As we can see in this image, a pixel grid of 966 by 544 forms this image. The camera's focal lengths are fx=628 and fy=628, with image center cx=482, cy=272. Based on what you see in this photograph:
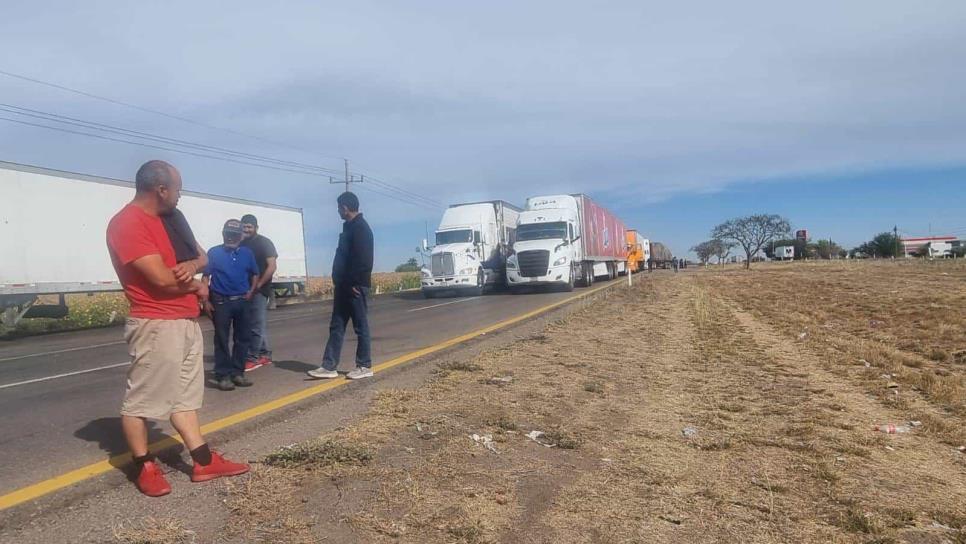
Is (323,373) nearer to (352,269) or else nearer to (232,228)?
(352,269)

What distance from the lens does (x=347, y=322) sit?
20.1ft

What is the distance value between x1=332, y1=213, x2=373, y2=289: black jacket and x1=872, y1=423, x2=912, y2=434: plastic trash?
14.2ft

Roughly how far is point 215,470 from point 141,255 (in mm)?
1234

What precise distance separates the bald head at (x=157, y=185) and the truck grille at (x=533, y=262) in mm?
20015

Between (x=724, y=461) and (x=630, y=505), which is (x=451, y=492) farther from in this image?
(x=724, y=461)

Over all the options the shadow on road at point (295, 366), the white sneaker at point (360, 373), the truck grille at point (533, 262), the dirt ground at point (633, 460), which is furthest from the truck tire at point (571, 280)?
the white sneaker at point (360, 373)

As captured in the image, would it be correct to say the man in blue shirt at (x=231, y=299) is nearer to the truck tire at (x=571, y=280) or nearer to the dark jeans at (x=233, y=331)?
the dark jeans at (x=233, y=331)

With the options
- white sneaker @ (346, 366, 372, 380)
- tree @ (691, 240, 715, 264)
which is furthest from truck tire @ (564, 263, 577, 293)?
tree @ (691, 240, 715, 264)

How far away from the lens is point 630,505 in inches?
121

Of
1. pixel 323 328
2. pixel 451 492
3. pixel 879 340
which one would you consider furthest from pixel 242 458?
pixel 323 328

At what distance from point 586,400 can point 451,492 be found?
2.30m

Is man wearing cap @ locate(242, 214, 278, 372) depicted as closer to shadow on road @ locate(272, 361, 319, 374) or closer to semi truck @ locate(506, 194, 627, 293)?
shadow on road @ locate(272, 361, 319, 374)

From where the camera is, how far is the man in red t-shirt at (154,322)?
3.22 m

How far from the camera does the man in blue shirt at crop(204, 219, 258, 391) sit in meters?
5.95
